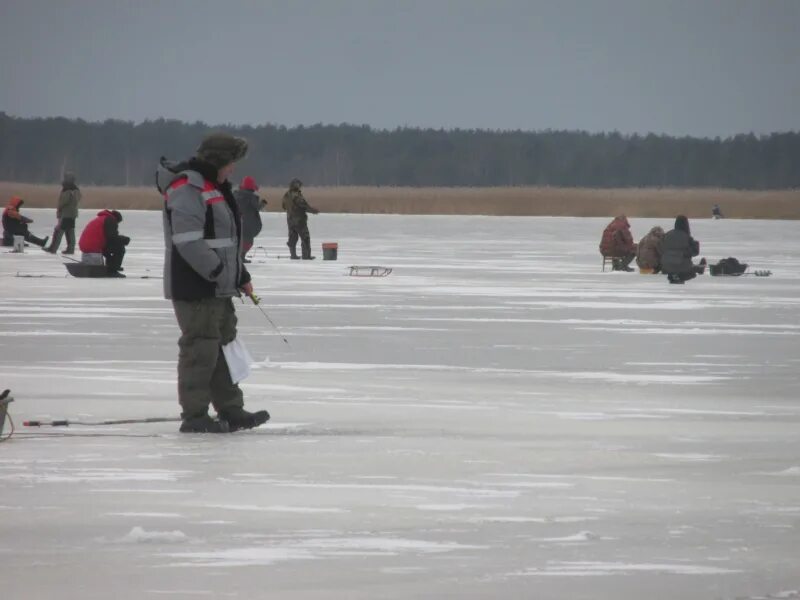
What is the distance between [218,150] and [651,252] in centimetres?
1787

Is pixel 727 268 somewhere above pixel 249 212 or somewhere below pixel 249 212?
below

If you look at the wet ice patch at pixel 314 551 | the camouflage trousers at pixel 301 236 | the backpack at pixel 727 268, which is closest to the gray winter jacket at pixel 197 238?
the wet ice patch at pixel 314 551

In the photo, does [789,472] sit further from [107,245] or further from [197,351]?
[107,245]

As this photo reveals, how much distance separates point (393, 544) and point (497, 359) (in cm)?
714

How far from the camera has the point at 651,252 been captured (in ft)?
85.4

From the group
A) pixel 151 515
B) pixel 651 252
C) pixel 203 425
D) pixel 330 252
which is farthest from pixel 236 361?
pixel 330 252

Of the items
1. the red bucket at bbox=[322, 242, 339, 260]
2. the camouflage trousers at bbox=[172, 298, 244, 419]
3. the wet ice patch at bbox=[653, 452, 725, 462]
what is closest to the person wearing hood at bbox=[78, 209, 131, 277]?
the red bucket at bbox=[322, 242, 339, 260]

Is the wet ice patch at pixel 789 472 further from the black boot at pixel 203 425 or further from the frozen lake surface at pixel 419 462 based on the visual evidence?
the black boot at pixel 203 425

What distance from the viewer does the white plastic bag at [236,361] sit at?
8.88 metres

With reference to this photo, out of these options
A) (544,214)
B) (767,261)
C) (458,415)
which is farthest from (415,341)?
(544,214)

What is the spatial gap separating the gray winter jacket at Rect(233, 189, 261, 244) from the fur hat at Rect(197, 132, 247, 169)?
667 inches

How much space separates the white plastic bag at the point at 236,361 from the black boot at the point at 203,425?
0.24 metres

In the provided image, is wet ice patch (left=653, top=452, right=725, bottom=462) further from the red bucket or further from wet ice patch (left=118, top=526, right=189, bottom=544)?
the red bucket

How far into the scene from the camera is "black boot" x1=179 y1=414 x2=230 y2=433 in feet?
28.7
